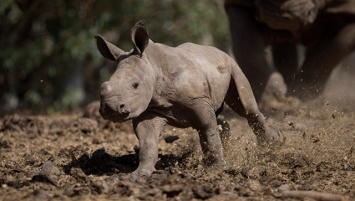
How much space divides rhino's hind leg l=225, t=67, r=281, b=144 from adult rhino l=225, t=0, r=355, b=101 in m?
2.13

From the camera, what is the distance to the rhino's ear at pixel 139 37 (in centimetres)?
693

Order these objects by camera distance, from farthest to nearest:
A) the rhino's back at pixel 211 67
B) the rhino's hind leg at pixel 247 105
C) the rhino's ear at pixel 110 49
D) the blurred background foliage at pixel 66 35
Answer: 1. the blurred background foliage at pixel 66 35
2. the rhino's hind leg at pixel 247 105
3. the rhino's back at pixel 211 67
4. the rhino's ear at pixel 110 49

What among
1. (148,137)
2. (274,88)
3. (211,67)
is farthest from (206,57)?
(274,88)

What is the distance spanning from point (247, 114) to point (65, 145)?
6.39 ft

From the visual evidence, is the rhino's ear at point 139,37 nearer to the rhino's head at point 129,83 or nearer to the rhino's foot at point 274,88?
the rhino's head at point 129,83

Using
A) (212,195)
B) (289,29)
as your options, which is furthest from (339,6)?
(212,195)

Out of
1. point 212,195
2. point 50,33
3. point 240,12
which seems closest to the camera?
point 212,195

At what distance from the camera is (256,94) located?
408 inches

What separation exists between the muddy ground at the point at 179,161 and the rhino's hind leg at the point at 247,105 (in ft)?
0.37

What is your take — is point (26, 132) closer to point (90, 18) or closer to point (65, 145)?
point (65, 145)

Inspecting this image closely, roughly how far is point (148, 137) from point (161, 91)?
1.11 ft

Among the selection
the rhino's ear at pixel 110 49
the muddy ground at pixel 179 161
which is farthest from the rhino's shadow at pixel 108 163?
the rhino's ear at pixel 110 49

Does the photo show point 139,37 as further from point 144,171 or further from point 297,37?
point 297,37

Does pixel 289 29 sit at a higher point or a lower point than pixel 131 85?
higher
